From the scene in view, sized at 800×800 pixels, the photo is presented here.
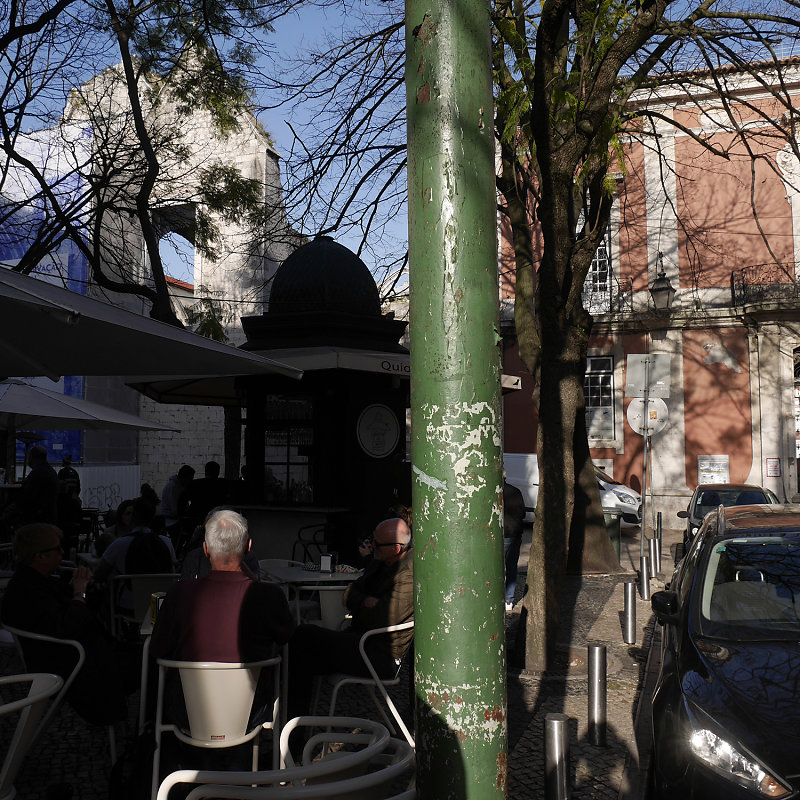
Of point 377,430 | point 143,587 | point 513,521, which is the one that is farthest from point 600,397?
point 143,587

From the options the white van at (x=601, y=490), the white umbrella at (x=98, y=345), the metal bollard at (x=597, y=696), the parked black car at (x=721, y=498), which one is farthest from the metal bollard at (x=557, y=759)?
the white van at (x=601, y=490)

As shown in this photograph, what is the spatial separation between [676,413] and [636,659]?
58.9ft

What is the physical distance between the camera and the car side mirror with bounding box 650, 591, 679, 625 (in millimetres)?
5199

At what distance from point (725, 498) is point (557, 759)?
1398 centimetres

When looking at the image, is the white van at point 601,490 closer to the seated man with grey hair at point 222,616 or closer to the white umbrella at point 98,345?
the white umbrella at point 98,345

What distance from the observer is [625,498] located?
22.0 meters

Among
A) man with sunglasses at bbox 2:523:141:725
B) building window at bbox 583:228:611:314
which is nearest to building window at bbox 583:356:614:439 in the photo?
building window at bbox 583:228:611:314

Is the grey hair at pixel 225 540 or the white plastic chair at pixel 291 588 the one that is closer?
the grey hair at pixel 225 540

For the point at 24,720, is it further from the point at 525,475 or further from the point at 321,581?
the point at 525,475

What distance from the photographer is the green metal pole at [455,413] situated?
244 centimetres

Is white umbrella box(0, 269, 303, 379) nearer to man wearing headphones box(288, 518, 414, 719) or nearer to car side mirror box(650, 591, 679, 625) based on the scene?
man wearing headphones box(288, 518, 414, 719)

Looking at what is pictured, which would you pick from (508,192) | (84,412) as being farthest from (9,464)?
(508,192)

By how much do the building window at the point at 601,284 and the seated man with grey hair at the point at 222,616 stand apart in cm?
2268

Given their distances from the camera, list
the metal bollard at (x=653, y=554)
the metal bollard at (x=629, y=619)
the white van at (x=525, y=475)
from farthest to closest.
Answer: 1. the white van at (x=525, y=475)
2. the metal bollard at (x=653, y=554)
3. the metal bollard at (x=629, y=619)
